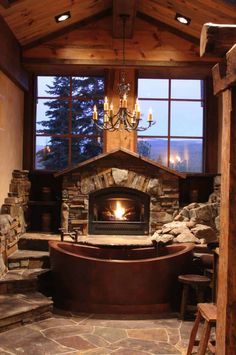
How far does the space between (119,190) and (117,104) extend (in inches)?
60.3

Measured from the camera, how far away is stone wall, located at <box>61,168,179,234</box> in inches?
297

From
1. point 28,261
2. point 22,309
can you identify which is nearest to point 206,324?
point 22,309

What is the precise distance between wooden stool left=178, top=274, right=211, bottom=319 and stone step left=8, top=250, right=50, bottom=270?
227cm

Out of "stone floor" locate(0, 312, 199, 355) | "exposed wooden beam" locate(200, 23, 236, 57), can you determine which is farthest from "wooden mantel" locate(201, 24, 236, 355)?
"stone floor" locate(0, 312, 199, 355)

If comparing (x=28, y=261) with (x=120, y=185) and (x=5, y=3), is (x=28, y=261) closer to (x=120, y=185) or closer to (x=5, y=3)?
(x=120, y=185)

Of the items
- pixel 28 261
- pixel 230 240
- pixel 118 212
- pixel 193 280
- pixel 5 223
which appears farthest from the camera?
pixel 118 212

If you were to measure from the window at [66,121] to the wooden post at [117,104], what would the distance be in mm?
336

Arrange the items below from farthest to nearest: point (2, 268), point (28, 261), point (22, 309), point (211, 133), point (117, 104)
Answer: point (211, 133) < point (117, 104) < point (28, 261) < point (2, 268) < point (22, 309)

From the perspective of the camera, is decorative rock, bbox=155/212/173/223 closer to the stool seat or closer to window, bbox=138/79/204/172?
window, bbox=138/79/204/172

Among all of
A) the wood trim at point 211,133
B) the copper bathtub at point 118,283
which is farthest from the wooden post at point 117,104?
the copper bathtub at point 118,283

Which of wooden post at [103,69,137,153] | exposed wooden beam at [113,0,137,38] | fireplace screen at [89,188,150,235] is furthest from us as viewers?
wooden post at [103,69,137,153]

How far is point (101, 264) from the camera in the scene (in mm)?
5320

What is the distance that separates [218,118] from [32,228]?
3.91 m

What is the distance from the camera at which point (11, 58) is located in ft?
22.9
